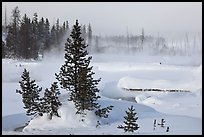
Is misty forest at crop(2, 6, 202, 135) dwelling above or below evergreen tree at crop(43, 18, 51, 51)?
below

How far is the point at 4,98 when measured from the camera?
82.9 ft

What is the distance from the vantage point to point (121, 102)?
23.0 m

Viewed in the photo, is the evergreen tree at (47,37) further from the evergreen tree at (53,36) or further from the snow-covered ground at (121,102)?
the snow-covered ground at (121,102)

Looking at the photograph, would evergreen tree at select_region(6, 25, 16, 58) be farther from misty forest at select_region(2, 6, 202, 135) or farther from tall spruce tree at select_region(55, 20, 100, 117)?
tall spruce tree at select_region(55, 20, 100, 117)

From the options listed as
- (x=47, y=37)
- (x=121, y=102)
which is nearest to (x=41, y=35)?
(x=47, y=37)

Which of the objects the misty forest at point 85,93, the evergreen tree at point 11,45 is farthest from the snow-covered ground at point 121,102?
the evergreen tree at point 11,45

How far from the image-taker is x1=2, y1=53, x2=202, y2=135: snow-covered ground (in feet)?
52.3

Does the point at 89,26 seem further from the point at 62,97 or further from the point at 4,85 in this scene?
the point at 62,97

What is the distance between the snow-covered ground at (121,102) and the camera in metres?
15.9

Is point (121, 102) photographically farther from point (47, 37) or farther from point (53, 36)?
point (53, 36)

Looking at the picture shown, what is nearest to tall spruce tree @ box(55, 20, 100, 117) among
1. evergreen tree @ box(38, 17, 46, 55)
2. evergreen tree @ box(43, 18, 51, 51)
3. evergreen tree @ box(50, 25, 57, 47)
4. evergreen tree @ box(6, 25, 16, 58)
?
evergreen tree @ box(6, 25, 16, 58)

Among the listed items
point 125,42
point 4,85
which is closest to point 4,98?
point 4,85

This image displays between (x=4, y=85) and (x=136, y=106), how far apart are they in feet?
47.7

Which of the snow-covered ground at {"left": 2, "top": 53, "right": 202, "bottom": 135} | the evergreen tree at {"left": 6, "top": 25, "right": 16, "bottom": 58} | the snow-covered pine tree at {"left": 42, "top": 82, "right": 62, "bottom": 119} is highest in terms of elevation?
the evergreen tree at {"left": 6, "top": 25, "right": 16, "bottom": 58}
